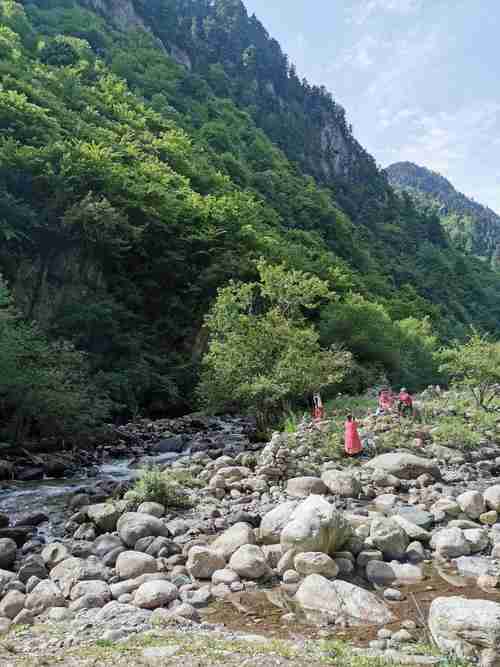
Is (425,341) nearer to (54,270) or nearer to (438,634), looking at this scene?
(54,270)

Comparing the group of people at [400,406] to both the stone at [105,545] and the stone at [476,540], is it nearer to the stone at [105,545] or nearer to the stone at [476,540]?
the stone at [476,540]

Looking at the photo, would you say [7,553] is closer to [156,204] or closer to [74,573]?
[74,573]

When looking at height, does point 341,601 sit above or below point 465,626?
below

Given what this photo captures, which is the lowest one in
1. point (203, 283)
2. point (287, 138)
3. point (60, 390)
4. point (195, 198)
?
point (60, 390)

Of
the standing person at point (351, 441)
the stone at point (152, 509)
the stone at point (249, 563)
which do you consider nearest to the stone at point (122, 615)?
the stone at point (249, 563)

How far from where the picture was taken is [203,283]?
1345 inches

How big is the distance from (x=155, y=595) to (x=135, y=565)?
114 centimetres

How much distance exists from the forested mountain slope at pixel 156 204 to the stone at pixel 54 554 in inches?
694

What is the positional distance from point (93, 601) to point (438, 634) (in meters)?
4.00

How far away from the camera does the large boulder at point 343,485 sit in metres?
11.0

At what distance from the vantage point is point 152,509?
411 inches

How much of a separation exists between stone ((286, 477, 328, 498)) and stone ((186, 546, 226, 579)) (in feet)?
11.8

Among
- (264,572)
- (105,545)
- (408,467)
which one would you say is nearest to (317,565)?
(264,572)

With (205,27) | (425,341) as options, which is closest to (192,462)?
(425,341)
